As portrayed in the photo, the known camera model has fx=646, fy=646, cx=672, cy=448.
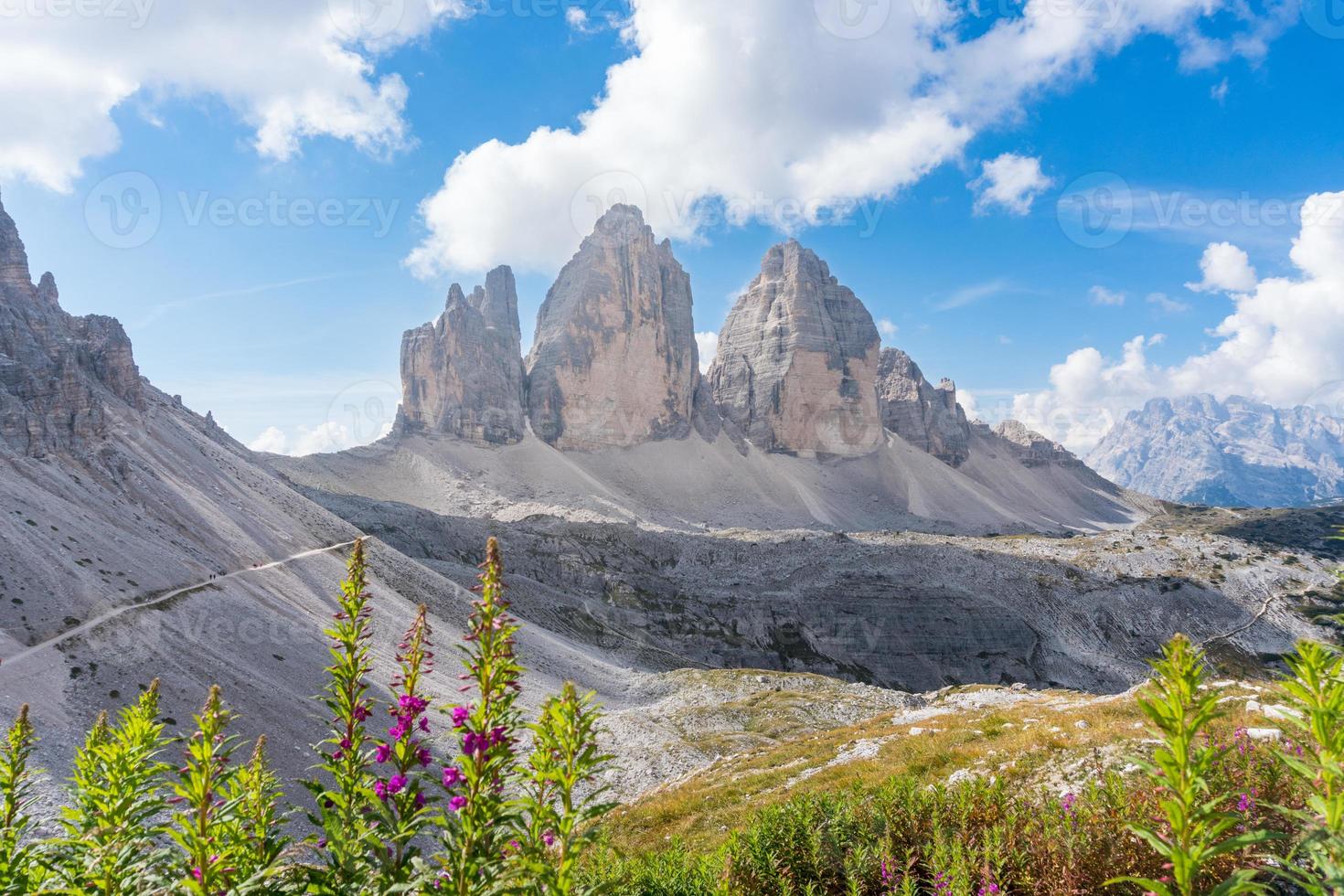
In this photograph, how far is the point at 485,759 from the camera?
13.8 feet

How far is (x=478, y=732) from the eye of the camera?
424cm

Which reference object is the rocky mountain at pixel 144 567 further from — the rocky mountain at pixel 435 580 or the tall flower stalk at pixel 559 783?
the tall flower stalk at pixel 559 783

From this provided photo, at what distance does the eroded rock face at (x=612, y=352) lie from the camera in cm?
16875

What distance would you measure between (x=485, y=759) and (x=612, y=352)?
174 meters

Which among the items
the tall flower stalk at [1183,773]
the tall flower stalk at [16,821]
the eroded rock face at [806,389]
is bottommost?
the tall flower stalk at [16,821]

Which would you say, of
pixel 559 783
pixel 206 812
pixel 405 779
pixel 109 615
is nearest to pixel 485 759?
pixel 559 783

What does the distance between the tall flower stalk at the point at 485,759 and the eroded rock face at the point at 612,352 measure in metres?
162

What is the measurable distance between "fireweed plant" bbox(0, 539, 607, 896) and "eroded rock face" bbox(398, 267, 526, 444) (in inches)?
6189

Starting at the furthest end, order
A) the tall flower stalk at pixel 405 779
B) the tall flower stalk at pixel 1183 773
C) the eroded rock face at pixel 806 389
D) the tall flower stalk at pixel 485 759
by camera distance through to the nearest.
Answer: the eroded rock face at pixel 806 389, the tall flower stalk at pixel 405 779, the tall flower stalk at pixel 485 759, the tall flower stalk at pixel 1183 773

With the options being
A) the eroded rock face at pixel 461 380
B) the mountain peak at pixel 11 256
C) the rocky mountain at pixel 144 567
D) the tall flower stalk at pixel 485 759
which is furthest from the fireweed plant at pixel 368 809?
the eroded rock face at pixel 461 380

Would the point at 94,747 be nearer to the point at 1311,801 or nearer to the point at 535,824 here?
the point at 535,824

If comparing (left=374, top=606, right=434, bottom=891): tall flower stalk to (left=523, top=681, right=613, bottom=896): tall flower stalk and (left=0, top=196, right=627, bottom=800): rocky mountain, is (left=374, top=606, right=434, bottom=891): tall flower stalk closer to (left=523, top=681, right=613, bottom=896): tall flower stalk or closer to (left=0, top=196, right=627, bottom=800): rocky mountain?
(left=523, top=681, right=613, bottom=896): tall flower stalk

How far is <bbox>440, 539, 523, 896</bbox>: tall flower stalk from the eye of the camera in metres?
4.13

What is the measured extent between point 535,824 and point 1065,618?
83.7 metres
